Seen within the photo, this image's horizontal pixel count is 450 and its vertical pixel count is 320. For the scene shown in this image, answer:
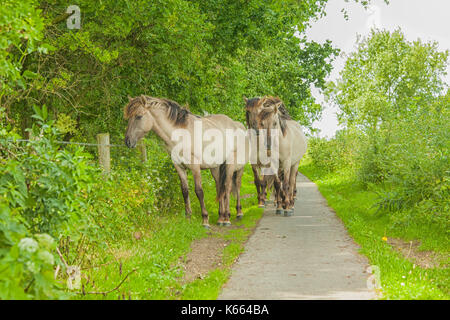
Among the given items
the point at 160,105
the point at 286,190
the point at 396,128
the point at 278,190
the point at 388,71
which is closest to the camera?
the point at 160,105

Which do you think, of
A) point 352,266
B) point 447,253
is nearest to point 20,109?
point 352,266

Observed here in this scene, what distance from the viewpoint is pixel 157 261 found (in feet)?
21.3

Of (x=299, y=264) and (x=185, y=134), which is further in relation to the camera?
(x=185, y=134)

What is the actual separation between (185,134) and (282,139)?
273 cm

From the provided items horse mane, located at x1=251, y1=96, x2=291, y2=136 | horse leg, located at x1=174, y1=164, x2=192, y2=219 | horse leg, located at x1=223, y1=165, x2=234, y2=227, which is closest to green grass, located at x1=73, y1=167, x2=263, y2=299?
horse leg, located at x1=174, y1=164, x2=192, y2=219

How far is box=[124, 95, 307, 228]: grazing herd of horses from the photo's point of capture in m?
9.09

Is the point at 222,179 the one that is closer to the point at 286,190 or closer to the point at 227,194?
the point at 227,194

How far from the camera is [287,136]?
37.3 ft

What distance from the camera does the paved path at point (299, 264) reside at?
17.0ft

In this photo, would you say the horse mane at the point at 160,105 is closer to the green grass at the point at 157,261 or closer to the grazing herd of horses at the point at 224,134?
the grazing herd of horses at the point at 224,134

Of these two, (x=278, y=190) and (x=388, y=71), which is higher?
(x=388, y=71)

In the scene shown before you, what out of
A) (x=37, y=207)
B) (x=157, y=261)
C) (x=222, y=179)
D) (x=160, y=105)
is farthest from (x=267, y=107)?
(x=37, y=207)

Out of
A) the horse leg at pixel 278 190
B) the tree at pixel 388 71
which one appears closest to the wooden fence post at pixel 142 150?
the horse leg at pixel 278 190

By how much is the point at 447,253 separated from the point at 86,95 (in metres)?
8.20
